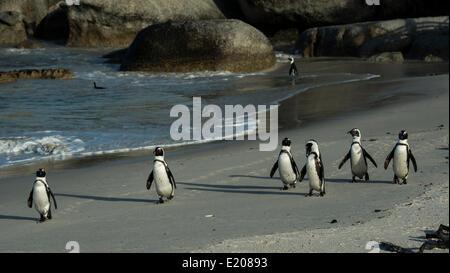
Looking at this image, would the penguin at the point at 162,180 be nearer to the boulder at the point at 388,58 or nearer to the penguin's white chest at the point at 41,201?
the penguin's white chest at the point at 41,201

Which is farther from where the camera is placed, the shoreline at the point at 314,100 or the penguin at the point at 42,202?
the shoreline at the point at 314,100

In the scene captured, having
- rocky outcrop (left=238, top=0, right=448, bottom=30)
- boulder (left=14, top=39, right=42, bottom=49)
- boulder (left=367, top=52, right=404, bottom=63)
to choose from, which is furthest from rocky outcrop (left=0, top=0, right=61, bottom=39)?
boulder (left=367, top=52, right=404, bottom=63)

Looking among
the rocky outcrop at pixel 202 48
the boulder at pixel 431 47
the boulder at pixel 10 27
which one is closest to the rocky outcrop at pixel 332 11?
the boulder at pixel 431 47

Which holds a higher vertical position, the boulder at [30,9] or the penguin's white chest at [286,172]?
the boulder at [30,9]

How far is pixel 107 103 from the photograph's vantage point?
51.8 feet

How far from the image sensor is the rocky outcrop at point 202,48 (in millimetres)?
22562

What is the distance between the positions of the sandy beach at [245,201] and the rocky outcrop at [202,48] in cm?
1090

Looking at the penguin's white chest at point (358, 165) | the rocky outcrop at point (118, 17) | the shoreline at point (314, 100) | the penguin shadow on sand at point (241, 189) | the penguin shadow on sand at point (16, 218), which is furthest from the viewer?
the rocky outcrop at point (118, 17)

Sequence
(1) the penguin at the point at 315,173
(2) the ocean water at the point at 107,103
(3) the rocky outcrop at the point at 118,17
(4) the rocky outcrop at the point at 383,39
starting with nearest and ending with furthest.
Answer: (1) the penguin at the point at 315,173 → (2) the ocean water at the point at 107,103 → (4) the rocky outcrop at the point at 383,39 → (3) the rocky outcrop at the point at 118,17

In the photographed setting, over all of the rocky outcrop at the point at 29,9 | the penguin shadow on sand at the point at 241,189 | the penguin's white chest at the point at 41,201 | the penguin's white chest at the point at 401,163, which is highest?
the rocky outcrop at the point at 29,9

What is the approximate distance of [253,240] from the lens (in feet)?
16.6

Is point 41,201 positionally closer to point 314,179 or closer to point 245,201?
point 245,201

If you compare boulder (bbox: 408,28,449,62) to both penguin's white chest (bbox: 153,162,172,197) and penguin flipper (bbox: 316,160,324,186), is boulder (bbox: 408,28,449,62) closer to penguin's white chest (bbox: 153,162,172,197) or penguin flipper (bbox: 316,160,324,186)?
penguin flipper (bbox: 316,160,324,186)

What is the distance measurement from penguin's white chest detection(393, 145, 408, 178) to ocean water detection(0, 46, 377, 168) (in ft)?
14.2
